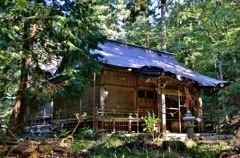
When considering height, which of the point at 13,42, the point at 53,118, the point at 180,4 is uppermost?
the point at 180,4

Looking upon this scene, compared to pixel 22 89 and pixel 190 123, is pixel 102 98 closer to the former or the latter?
pixel 22 89

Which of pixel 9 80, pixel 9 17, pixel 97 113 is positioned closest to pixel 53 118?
pixel 97 113

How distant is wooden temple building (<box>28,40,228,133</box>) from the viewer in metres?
11.5

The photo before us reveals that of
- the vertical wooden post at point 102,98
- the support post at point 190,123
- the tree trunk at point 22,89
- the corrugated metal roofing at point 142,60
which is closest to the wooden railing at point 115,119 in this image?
the vertical wooden post at point 102,98

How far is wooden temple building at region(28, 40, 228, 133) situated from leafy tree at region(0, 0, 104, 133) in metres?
1.69

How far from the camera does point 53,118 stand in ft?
53.7

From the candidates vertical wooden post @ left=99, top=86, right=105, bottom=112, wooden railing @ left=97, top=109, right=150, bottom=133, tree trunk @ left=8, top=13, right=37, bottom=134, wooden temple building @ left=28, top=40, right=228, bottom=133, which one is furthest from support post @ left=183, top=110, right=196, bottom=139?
tree trunk @ left=8, top=13, right=37, bottom=134

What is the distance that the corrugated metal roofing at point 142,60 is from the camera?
12477 mm

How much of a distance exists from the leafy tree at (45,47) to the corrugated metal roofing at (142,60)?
142cm

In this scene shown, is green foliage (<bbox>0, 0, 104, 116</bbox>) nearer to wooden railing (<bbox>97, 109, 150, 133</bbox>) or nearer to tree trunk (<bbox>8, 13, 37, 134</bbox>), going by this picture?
tree trunk (<bbox>8, 13, 37, 134</bbox>)

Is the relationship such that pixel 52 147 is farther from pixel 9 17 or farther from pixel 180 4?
pixel 180 4

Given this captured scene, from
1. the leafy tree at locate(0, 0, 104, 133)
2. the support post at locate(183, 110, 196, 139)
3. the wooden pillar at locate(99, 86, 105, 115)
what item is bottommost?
the support post at locate(183, 110, 196, 139)

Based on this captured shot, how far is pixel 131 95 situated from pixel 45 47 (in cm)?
565

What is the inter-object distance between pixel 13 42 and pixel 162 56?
1241 centimetres
